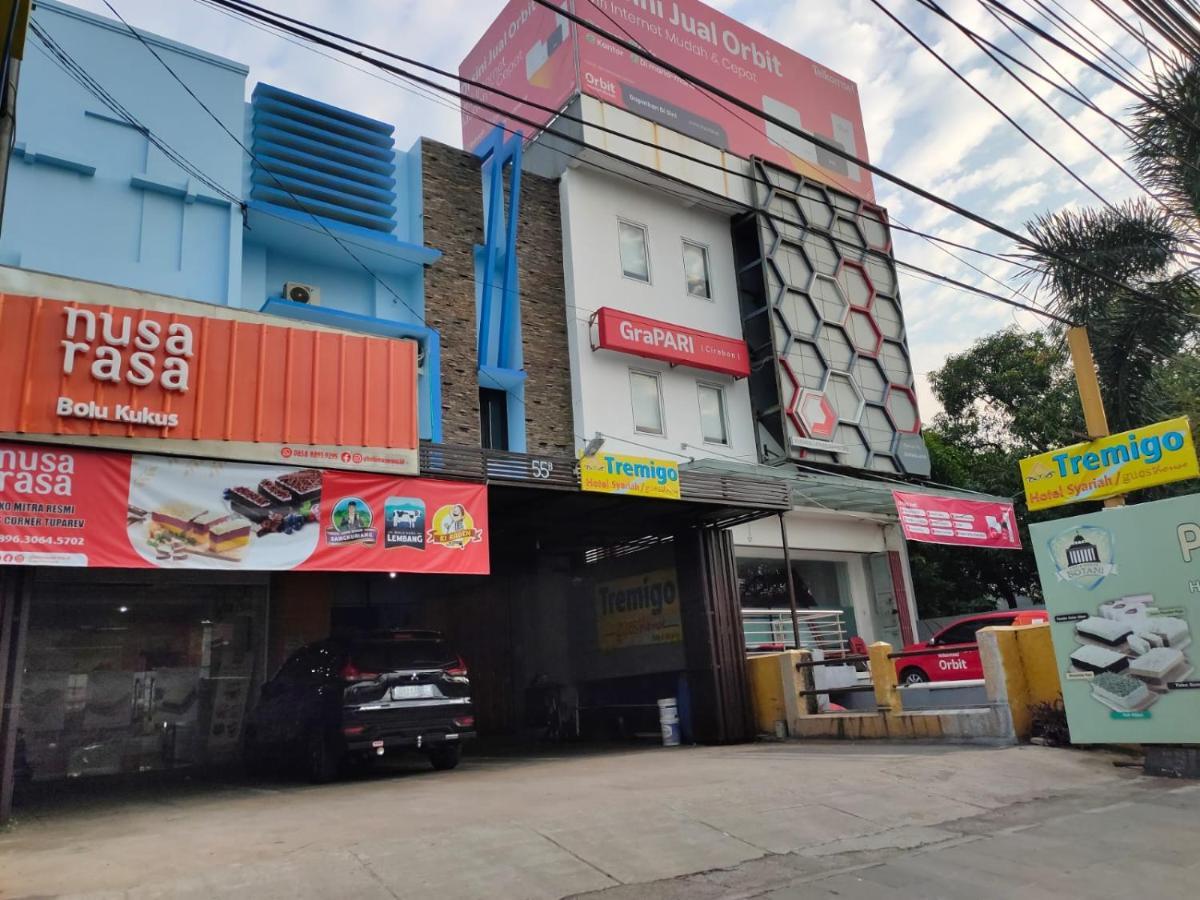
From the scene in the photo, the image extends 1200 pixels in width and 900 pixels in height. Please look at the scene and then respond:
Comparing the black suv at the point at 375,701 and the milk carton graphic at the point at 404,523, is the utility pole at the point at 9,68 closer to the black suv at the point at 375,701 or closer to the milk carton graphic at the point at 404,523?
the milk carton graphic at the point at 404,523

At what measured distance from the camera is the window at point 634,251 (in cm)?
1977

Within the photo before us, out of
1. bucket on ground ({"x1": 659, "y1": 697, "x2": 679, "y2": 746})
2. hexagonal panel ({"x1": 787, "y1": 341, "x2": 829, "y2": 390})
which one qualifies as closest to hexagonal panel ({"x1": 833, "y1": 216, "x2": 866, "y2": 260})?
hexagonal panel ({"x1": 787, "y1": 341, "x2": 829, "y2": 390})

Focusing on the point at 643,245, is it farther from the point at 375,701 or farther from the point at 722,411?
the point at 375,701

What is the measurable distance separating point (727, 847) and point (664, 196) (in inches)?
675

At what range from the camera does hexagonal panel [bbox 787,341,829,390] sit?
20750 mm

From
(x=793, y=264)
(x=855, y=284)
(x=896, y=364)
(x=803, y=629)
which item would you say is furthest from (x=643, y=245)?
(x=803, y=629)

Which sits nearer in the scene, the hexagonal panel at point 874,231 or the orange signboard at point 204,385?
the orange signboard at point 204,385

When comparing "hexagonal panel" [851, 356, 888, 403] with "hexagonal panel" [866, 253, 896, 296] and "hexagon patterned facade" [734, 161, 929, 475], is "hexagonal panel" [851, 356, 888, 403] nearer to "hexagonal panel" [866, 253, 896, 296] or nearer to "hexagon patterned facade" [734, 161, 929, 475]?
"hexagon patterned facade" [734, 161, 929, 475]

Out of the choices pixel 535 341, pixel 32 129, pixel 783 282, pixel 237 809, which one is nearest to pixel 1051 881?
pixel 237 809

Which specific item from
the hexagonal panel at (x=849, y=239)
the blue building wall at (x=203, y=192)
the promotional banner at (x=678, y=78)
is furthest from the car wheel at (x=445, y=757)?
the hexagonal panel at (x=849, y=239)

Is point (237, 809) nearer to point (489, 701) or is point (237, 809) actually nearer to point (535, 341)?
point (489, 701)

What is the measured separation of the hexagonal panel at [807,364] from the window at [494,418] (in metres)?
7.02

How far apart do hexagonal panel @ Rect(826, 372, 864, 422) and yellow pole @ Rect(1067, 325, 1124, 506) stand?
11.0 metres

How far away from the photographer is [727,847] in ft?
19.9
